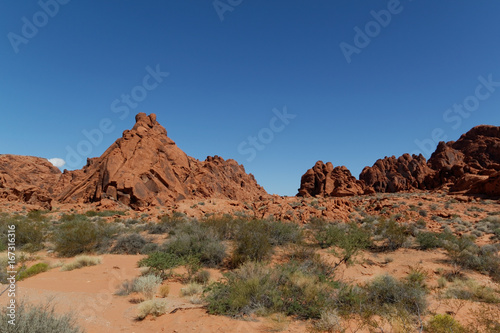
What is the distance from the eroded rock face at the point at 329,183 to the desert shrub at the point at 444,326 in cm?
4547

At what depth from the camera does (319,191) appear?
55594 millimetres

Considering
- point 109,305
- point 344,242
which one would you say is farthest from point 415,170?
point 109,305

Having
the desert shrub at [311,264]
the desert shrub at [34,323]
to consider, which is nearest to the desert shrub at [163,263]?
the desert shrub at [311,264]

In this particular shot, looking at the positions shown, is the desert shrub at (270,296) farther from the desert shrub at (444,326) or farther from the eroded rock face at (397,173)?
the eroded rock face at (397,173)

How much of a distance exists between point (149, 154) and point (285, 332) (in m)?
34.5

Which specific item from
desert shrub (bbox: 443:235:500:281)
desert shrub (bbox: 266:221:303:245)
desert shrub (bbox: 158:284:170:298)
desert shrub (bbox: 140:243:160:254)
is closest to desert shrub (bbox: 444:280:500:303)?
desert shrub (bbox: 443:235:500:281)

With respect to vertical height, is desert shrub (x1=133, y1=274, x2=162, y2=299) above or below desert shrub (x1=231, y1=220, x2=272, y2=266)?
below

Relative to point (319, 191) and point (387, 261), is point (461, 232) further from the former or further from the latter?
point (319, 191)

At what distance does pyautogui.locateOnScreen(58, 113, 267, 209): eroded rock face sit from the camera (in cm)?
3053

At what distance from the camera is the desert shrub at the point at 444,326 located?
14.4 feet

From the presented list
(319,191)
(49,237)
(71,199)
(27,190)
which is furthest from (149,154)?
(319,191)

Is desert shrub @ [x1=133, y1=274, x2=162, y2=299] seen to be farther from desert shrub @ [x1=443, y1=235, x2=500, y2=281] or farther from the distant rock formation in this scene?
the distant rock formation

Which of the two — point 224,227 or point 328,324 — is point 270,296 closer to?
point 328,324

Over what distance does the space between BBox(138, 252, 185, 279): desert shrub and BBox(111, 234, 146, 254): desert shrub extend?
2.92m
